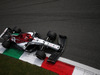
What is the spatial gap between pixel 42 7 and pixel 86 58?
2.90 metres

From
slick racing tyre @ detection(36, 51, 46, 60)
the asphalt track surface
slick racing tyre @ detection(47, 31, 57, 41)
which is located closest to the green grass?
slick racing tyre @ detection(36, 51, 46, 60)

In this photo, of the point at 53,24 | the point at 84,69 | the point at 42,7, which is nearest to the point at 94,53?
the point at 84,69

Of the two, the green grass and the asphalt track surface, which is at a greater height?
the asphalt track surface

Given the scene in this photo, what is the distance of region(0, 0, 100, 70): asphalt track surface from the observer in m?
3.52

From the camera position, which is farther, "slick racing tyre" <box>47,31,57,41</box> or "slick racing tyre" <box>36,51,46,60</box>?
"slick racing tyre" <box>47,31,57,41</box>

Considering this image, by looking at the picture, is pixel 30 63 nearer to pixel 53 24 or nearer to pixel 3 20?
pixel 53 24

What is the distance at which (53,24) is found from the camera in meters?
4.45

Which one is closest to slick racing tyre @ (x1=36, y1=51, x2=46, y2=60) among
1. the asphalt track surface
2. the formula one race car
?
the formula one race car

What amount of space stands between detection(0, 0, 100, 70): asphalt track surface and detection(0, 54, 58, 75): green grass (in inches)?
32.8

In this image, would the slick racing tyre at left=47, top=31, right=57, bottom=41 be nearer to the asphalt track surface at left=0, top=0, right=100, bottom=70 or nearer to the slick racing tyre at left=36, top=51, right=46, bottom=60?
the asphalt track surface at left=0, top=0, right=100, bottom=70

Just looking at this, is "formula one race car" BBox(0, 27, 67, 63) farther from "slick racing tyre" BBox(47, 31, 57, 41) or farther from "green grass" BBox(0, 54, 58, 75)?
"green grass" BBox(0, 54, 58, 75)

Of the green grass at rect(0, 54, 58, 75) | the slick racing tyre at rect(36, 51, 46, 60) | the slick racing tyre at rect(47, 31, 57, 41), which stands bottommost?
A: the green grass at rect(0, 54, 58, 75)

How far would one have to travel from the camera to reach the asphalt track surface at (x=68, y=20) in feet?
11.5

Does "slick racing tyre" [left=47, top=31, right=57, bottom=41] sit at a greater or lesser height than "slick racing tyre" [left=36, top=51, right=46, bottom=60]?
greater
